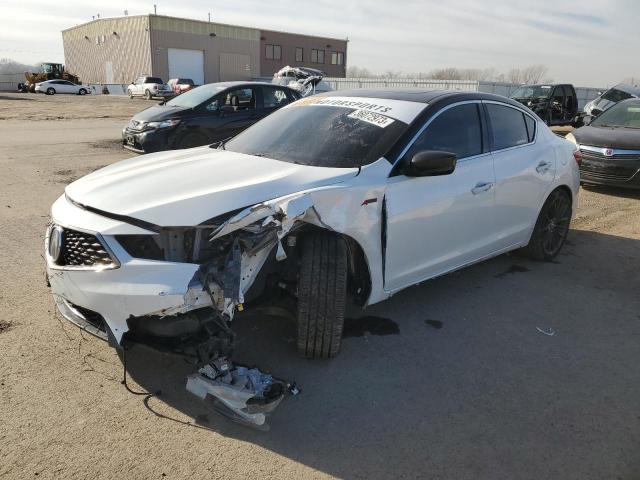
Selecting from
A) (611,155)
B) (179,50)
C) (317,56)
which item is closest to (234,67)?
(179,50)

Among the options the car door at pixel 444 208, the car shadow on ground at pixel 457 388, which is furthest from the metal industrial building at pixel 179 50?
the car shadow on ground at pixel 457 388

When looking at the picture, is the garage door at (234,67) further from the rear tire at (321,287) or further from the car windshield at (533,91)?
the rear tire at (321,287)

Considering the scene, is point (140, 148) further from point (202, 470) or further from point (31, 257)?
point (202, 470)

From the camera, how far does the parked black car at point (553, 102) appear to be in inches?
672

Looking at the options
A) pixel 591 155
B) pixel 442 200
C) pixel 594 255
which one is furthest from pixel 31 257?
pixel 591 155

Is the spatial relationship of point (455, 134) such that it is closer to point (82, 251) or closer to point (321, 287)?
point (321, 287)

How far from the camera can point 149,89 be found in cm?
4066

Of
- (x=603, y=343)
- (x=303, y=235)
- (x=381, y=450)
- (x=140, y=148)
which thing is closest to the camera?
(x=381, y=450)

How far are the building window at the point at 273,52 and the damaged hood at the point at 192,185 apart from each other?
2617 inches

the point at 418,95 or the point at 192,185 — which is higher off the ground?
the point at 418,95

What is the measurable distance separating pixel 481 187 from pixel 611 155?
5634mm

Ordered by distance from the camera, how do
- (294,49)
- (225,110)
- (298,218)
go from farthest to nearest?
(294,49) → (225,110) → (298,218)

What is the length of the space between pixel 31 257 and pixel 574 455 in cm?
487

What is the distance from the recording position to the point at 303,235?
3.24 meters
